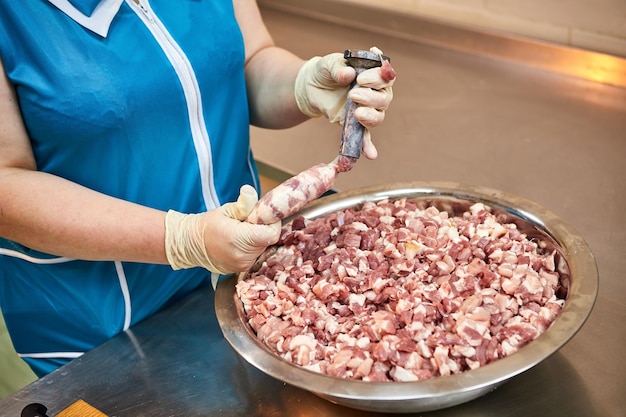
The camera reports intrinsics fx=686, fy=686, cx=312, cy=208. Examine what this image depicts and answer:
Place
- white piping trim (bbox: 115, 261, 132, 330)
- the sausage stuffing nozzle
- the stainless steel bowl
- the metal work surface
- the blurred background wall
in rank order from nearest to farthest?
the stainless steel bowl < the metal work surface < the sausage stuffing nozzle < white piping trim (bbox: 115, 261, 132, 330) < the blurred background wall

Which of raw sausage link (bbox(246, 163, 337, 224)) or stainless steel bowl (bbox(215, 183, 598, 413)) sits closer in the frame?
stainless steel bowl (bbox(215, 183, 598, 413))

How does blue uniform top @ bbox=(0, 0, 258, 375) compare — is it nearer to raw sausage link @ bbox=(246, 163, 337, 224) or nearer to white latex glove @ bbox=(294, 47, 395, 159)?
white latex glove @ bbox=(294, 47, 395, 159)

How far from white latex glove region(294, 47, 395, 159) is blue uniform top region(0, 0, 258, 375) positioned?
6.2 inches

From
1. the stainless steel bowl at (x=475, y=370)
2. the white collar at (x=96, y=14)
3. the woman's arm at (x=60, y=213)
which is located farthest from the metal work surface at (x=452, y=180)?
the white collar at (x=96, y=14)

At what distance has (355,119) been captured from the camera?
1416mm

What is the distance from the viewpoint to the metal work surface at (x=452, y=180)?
4.17ft

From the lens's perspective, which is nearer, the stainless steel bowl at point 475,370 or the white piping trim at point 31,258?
the stainless steel bowl at point 475,370

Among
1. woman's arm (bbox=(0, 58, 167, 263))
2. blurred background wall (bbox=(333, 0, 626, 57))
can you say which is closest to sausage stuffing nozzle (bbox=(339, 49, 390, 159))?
woman's arm (bbox=(0, 58, 167, 263))

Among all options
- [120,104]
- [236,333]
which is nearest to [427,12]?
[120,104]

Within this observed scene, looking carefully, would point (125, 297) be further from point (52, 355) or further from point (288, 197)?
point (288, 197)

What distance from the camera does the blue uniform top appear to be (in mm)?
1338

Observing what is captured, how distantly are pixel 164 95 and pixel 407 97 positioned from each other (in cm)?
130

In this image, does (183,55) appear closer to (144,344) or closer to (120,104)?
(120,104)

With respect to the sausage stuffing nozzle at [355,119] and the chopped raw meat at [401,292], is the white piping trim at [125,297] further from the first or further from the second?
the sausage stuffing nozzle at [355,119]
